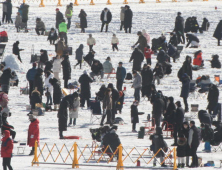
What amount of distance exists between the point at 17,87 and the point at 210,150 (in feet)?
32.5

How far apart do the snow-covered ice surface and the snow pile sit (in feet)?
0.67

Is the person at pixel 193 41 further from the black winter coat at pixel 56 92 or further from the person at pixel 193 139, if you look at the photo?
the person at pixel 193 139

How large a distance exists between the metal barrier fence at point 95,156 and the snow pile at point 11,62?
10.9 m

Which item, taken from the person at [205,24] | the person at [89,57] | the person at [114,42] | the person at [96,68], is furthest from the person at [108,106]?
the person at [205,24]

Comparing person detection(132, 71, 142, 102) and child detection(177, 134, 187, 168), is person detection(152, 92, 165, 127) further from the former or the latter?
person detection(132, 71, 142, 102)

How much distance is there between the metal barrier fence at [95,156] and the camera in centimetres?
1670

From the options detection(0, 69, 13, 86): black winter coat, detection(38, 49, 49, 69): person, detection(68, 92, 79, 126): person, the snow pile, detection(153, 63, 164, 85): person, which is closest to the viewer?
detection(68, 92, 79, 126): person

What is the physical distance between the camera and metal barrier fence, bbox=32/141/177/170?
1670 centimetres

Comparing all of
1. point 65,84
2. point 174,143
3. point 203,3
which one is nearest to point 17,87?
point 65,84

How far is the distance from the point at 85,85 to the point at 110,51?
978cm

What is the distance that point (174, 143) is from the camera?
63.8ft

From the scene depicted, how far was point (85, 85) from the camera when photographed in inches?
934

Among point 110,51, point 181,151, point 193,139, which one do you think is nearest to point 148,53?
point 110,51

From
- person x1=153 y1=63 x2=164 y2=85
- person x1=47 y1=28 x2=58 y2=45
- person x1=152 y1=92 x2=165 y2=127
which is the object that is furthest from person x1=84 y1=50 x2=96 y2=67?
person x1=152 y1=92 x2=165 y2=127
